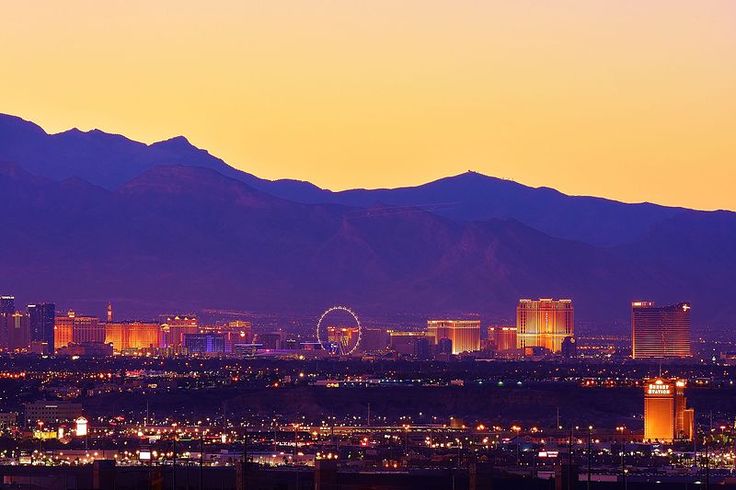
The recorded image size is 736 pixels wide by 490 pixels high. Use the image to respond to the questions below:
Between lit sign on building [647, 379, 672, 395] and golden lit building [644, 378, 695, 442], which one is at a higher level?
lit sign on building [647, 379, 672, 395]

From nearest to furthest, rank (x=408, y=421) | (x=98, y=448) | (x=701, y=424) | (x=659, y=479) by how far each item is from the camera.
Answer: (x=659, y=479), (x=98, y=448), (x=701, y=424), (x=408, y=421)

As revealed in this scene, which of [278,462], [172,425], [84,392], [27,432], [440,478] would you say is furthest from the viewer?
[84,392]

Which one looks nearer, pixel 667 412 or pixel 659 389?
pixel 667 412

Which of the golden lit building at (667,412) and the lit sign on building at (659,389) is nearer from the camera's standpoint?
the golden lit building at (667,412)

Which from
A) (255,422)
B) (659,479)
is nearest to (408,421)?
(255,422)

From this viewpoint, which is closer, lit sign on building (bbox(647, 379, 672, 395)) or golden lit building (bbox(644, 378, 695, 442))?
golden lit building (bbox(644, 378, 695, 442))

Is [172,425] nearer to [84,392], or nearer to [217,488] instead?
[84,392]

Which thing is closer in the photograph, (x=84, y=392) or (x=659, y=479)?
(x=659, y=479)

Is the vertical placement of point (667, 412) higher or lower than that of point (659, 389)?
lower
